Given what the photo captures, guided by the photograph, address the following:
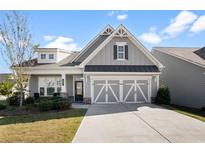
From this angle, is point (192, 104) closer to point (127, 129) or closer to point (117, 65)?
point (117, 65)

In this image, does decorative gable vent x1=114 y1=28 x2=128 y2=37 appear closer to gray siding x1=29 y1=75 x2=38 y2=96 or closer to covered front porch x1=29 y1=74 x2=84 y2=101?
covered front porch x1=29 y1=74 x2=84 y2=101

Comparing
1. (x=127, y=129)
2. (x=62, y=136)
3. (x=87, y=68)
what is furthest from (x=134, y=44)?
(x=62, y=136)

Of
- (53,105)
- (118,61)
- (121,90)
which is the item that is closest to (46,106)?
(53,105)

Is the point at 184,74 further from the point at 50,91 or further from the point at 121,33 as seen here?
the point at 50,91

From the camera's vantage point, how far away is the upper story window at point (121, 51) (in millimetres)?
19538

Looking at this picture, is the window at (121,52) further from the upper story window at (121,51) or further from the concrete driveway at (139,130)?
the concrete driveway at (139,130)

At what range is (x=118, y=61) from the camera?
1961cm

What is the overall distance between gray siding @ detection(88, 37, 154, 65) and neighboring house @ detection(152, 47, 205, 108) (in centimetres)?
281

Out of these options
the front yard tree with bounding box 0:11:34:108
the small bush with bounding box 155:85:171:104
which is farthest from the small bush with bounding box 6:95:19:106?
the small bush with bounding box 155:85:171:104

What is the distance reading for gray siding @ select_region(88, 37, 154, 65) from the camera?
63.9 feet

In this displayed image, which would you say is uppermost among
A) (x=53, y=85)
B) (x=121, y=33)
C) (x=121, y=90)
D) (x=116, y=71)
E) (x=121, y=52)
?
(x=121, y=33)

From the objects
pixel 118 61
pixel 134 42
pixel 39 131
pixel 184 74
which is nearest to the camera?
pixel 39 131

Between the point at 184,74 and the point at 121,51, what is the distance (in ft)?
17.9

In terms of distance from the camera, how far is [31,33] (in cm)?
1644
